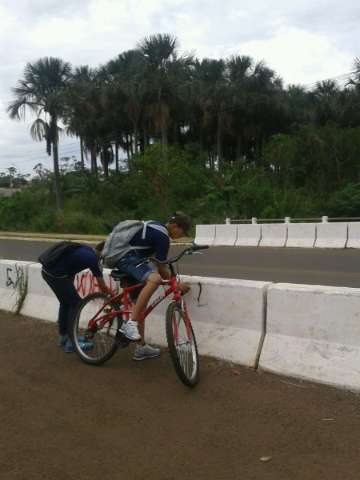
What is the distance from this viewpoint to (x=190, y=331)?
199 inches

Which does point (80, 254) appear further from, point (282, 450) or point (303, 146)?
point (303, 146)

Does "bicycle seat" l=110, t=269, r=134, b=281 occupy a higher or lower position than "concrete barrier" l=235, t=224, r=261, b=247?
higher

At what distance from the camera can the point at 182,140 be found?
59.5 m

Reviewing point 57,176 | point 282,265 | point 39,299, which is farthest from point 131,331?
point 57,176

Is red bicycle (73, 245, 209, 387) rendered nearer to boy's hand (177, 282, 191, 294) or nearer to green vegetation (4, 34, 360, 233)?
boy's hand (177, 282, 191, 294)

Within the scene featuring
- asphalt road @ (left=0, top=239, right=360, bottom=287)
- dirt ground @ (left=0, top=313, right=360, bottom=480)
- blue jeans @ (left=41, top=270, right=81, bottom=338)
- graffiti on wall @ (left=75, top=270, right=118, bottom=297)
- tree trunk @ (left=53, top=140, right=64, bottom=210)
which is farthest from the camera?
tree trunk @ (left=53, top=140, right=64, bottom=210)

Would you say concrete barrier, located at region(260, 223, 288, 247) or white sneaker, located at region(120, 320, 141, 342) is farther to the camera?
concrete barrier, located at region(260, 223, 288, 247)

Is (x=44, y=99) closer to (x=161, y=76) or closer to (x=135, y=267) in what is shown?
(x=161, y=76)

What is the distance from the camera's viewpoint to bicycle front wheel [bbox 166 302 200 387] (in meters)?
4.67

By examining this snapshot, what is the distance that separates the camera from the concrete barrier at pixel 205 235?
21938 mm

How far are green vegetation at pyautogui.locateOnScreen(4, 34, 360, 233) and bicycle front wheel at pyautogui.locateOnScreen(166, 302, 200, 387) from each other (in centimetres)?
2522

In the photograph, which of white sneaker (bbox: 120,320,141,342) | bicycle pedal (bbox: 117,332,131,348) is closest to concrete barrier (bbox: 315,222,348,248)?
bicycle pedal (bbox: 117,332,131,348)

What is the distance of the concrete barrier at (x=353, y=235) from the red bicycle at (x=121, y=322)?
12060mm

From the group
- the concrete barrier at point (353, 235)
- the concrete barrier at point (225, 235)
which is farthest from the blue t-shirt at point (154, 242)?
the concrete barrier at point (225, 235)
